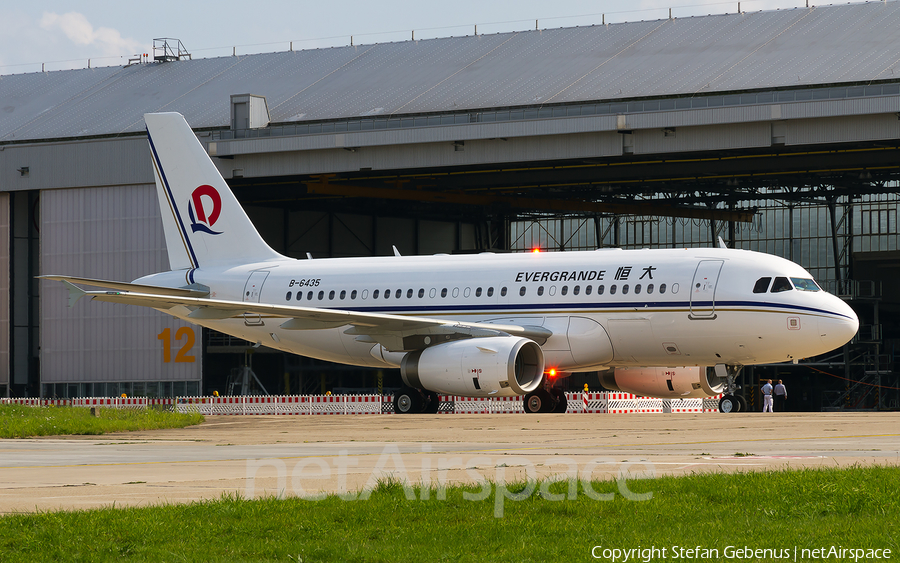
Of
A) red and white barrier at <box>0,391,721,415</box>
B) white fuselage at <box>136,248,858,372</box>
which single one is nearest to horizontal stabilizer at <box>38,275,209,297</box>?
white fuselage at <box>136,248,858,372</box>

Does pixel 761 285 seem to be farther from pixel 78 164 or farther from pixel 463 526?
pixel 78 164

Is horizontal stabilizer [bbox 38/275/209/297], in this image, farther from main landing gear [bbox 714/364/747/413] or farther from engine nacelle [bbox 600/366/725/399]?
main landing gear [bbox 714/364/747/413]

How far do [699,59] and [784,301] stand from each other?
1606 centimetres

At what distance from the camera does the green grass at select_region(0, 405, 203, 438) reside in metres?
20.5

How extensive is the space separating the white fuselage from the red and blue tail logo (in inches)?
138

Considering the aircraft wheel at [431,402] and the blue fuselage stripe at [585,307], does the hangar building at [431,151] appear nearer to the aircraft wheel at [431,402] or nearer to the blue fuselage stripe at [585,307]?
the blue fuselage stripe at [585,307]

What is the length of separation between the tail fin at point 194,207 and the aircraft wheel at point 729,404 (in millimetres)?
13233

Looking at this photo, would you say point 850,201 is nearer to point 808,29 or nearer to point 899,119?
point 808,29

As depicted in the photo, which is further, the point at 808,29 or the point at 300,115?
the point at 300,115

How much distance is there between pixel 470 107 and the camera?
135 feet

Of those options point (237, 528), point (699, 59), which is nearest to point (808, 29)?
point (699, 59)

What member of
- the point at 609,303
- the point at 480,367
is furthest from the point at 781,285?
the point at 480,367

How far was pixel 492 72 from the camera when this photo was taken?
142 ft

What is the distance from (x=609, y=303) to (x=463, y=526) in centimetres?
1976
